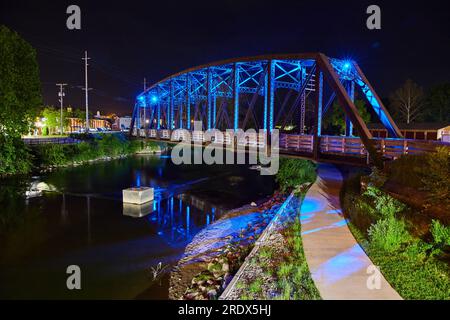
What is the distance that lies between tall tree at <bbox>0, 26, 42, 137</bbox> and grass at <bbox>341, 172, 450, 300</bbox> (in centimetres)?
3011

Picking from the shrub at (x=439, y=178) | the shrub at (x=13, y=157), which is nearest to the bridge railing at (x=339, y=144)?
the shrub at (x=439, y=178)

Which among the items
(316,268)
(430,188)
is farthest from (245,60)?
(316,268)

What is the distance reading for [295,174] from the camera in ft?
68.9

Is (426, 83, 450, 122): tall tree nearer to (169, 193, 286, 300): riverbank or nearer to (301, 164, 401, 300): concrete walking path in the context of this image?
(169, 193, 286, 300): riverbank

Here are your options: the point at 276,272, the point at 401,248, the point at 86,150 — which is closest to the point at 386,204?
the point at 401,248

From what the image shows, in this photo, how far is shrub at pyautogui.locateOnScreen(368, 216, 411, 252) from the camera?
317 inches

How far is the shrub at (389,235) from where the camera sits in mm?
8047

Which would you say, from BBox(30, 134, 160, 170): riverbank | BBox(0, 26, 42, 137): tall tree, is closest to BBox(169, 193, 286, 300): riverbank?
Result: BBox(0, 26, 42, 137): tall tree

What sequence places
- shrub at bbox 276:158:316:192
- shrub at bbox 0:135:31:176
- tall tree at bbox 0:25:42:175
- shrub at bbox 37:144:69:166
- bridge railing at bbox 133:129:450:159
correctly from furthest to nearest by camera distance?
shrub at bbox 37:144:69:166, tall tree at bbox 0:25:42:175, shrub at bbox 0:135:31:176, shrub at bbox 276:158:316:192, bridge railing at bbox 133:129:450:159

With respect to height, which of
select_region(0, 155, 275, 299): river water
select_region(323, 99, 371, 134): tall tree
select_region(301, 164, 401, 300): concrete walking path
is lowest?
select_region(0, 155, 275, 299): river water

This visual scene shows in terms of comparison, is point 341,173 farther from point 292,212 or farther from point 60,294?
point 60,294

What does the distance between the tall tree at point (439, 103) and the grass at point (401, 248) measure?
5171cm

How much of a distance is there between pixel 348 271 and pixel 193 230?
8.74 meters
